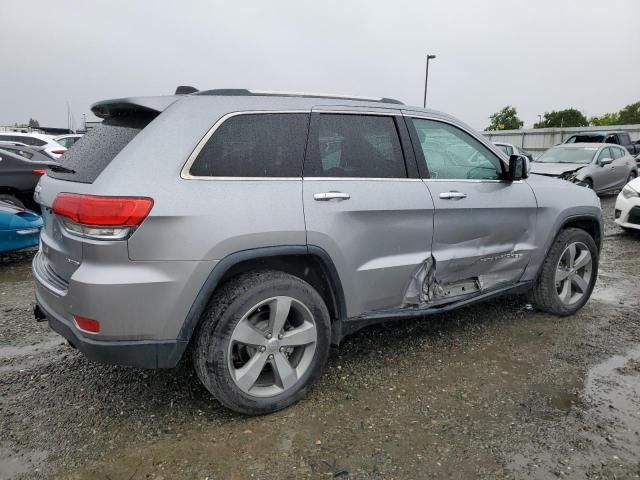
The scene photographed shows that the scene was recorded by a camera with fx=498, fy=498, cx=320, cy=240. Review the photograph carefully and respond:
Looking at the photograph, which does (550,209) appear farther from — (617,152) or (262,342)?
(617,152)


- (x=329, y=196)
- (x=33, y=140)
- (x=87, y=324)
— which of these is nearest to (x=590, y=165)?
(x=329, y=196)

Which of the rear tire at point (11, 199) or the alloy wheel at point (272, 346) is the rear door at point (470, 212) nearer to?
the alloy wheel at point (272, 346)

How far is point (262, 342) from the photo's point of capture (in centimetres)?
271

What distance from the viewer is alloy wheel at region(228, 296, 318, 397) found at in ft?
8.78

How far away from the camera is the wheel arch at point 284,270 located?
2.51 metres

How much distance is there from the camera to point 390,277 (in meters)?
3.16

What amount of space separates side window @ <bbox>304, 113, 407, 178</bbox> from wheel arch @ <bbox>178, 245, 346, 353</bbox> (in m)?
Result: 0.48

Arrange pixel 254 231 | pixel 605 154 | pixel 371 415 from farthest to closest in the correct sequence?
pixel 605 154 < pixel 371 415 < pixel 254 231

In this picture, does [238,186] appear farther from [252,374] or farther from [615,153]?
[615,153]

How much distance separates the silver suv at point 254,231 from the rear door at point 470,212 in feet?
0.05

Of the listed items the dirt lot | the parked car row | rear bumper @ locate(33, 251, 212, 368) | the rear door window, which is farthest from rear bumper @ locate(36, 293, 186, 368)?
the rear door window

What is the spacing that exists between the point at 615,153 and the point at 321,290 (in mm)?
13215

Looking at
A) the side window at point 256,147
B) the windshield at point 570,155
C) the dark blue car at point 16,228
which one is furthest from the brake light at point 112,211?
the windshield at point 570,155

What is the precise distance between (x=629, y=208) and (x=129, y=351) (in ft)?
26.9
